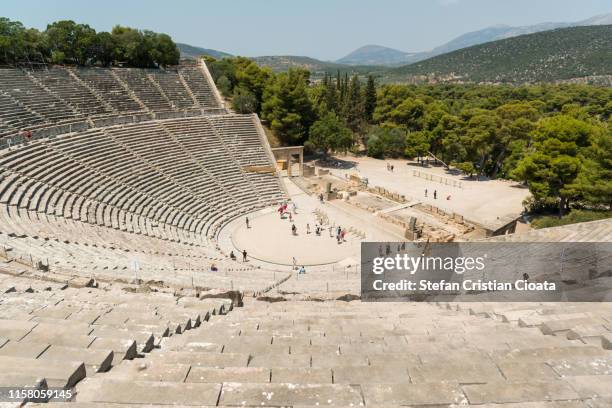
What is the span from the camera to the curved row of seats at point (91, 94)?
29453mm

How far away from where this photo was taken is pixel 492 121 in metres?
39.9

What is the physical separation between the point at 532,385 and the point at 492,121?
40579 millimetres

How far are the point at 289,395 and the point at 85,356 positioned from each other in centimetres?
267

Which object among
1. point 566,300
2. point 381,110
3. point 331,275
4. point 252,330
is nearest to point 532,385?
point 252,330

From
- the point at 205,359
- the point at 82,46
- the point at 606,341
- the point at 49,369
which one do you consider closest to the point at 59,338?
the point at 49,369

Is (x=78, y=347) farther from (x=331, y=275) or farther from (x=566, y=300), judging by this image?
(x=331, y=275)

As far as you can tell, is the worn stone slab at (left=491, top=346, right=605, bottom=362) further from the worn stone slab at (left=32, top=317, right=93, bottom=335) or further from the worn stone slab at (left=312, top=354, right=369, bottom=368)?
the worn stone slab at (left=32, top=317, right=93, bottom=335)

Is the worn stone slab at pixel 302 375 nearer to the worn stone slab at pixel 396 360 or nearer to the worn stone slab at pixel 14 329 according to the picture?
the worn stone slab at pixel 396 360

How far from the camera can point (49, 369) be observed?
421cm

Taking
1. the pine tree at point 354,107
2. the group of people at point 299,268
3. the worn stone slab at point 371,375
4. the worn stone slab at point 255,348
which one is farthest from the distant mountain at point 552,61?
the worn stone slab at point 371,375

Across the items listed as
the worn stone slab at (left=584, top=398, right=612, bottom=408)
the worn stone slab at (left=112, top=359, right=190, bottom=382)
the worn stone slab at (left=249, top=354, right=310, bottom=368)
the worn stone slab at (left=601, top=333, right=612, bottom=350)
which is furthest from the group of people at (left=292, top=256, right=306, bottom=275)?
the worn stone slab at (left=584, top=398, right=612, bottom=408)

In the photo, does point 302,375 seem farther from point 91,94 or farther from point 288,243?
point 91,94

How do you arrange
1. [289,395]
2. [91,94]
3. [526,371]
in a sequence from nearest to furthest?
[289,395] < [526,371] < [91,94]

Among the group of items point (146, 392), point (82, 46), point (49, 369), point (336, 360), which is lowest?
point (336, 360)
